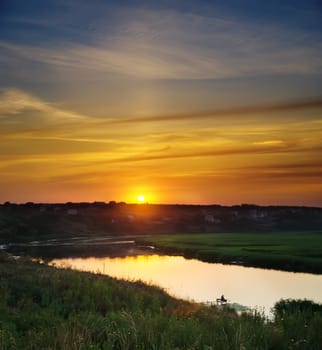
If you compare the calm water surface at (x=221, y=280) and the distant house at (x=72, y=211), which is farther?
the distant house at (x=72, y=211)

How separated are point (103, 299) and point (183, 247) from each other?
65050 mm

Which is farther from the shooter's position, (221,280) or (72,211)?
(72,211)

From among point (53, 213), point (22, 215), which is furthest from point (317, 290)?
point (53, 213)

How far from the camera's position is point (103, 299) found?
1579 centimetres

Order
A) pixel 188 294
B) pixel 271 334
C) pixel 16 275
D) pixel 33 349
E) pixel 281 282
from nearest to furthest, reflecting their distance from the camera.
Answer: pixel 33 349, pixel 271 334, pixel 16 275, pixel 188 294, pixel 281 282

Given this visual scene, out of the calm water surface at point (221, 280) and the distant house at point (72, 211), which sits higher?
the distant house at point (72, 211)

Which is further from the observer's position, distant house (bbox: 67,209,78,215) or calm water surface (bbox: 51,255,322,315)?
distant house (bbox: 67,209,78,215)

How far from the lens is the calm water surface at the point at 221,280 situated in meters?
33.7

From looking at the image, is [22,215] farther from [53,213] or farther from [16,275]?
[16,275]

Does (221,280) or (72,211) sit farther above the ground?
(72,211)

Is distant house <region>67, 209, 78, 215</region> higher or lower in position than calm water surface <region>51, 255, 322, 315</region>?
higher

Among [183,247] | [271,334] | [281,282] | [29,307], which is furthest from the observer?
[183,247]

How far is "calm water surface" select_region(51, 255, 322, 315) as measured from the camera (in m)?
33.7

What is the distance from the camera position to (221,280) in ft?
141
